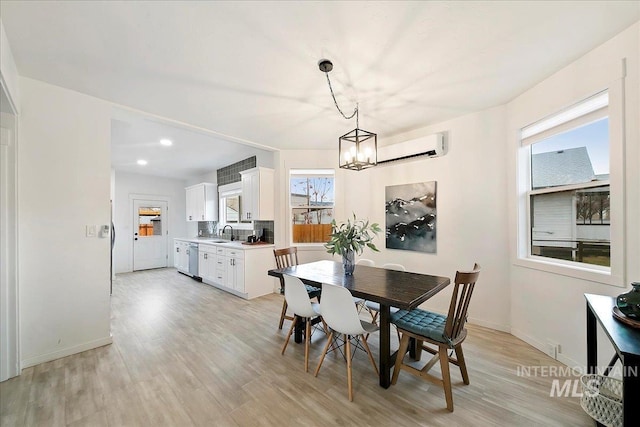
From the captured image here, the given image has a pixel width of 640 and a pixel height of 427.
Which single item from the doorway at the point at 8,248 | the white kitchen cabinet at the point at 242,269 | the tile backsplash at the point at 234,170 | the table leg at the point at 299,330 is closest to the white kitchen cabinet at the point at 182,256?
the white kitchen cabinet at the point at 242,269

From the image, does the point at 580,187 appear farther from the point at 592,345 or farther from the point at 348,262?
the point at 348,262

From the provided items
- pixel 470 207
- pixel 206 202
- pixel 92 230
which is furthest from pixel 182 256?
pixel 470 207

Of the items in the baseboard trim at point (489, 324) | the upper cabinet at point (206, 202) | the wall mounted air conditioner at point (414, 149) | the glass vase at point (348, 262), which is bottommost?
the baseboard trim at point (489, 324)

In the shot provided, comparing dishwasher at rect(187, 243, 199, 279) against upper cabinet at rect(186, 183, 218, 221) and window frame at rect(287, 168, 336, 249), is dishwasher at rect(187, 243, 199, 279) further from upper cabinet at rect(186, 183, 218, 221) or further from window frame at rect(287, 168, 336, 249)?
window frame at rect(287, 168, 336, 249)

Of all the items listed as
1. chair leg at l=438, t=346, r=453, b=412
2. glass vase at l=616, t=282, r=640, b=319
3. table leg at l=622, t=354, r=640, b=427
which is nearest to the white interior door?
chair leg at l=438, t=346, r=453, b=412

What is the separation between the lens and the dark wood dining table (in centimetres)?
190

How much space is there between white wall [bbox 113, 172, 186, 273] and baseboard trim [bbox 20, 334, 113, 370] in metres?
4.64

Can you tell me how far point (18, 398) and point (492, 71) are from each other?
15.9 ft

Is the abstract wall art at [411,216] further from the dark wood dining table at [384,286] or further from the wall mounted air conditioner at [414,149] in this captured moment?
the dark wood dining table at [384,286]

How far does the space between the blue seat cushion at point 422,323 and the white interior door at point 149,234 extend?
7.30 m

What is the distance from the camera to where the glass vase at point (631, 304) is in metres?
1.30

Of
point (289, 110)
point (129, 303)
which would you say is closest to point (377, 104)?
point (289, 110)

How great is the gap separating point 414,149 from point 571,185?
5.82 feet

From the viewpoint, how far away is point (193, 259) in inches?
223
